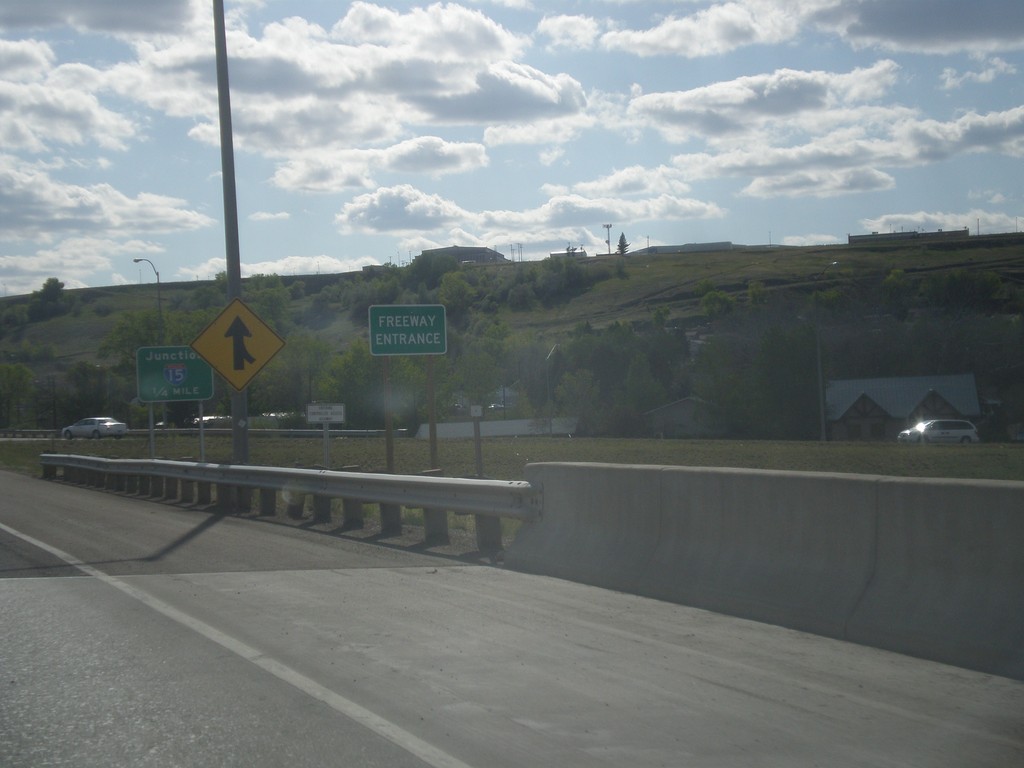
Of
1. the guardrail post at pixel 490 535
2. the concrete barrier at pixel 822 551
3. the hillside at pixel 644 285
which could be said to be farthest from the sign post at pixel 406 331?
the hillside at pixel 644 285

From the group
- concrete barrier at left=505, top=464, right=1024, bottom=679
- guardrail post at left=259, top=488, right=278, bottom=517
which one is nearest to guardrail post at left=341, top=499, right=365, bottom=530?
guardrail post at left=259, top=488, right=278, bottom=517

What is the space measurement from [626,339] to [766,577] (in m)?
68.2

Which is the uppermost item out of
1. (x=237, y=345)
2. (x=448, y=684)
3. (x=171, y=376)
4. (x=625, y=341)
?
(x=625, y=341)

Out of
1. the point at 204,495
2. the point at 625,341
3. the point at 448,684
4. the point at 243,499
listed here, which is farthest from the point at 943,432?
the point at 625,341

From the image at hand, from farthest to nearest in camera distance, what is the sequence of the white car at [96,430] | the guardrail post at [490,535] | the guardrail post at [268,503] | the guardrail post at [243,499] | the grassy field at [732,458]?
1. the white car at [96,430]
2. the grassy field at [732,458]
3. the guardrail post at [243,499]
4. the guardrail post at [268,503]
5. the guardrail post at [490,535]

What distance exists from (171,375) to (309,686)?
21.1 metres

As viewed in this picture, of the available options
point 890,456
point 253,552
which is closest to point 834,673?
point 253,552

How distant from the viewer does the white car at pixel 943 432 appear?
3341 cm

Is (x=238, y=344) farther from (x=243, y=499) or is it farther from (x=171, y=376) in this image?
(x=171, y=376)

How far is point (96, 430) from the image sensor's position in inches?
2640

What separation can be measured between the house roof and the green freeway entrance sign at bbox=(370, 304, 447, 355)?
2618 centimetres

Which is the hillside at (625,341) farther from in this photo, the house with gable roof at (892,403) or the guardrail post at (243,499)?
the guardrail post at (243,499)

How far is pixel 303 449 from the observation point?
4266 cm

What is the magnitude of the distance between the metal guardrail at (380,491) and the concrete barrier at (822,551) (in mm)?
1083
